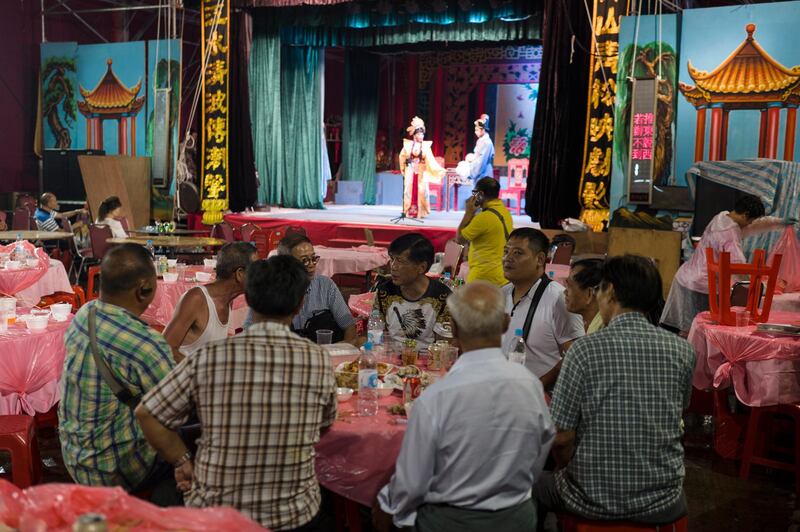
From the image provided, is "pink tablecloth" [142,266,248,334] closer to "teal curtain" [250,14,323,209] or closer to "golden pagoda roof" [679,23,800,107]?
"golden pagoda roof" [679,23,800,107]

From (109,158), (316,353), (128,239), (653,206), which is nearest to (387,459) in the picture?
(316,353)

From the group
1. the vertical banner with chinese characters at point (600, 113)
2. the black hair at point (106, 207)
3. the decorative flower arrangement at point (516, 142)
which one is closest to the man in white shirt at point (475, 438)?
the black hair at point (106, 207)

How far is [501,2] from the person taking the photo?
11.0m

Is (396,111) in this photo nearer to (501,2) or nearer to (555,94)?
(501,2)

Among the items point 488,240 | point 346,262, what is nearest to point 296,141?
point 346,262

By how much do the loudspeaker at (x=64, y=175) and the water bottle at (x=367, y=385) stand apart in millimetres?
10286

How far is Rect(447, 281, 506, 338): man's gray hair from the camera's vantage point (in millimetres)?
2188

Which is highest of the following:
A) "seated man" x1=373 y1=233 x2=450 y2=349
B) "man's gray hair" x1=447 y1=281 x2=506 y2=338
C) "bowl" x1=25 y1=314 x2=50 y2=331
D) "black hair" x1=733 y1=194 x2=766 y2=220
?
"black hair" x1=733 y1=194 x2=766 y2=220

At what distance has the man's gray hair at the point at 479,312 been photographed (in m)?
2.19

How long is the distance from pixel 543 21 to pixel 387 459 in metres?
9.03

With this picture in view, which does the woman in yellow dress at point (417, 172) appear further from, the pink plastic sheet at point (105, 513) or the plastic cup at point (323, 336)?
the pink plastic sheet at point (105, 513)

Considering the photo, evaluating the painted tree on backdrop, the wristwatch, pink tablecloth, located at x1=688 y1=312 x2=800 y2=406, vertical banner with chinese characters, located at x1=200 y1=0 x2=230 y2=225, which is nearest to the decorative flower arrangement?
vertical banner with chinese characters, located at x1=200 y1=0 x2=230 y2=225

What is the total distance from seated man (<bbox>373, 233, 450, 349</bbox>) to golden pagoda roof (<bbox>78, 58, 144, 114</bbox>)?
32.4ft

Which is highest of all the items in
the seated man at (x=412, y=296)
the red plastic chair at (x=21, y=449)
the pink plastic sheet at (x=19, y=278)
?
the seated man at (x=412, y=296)
